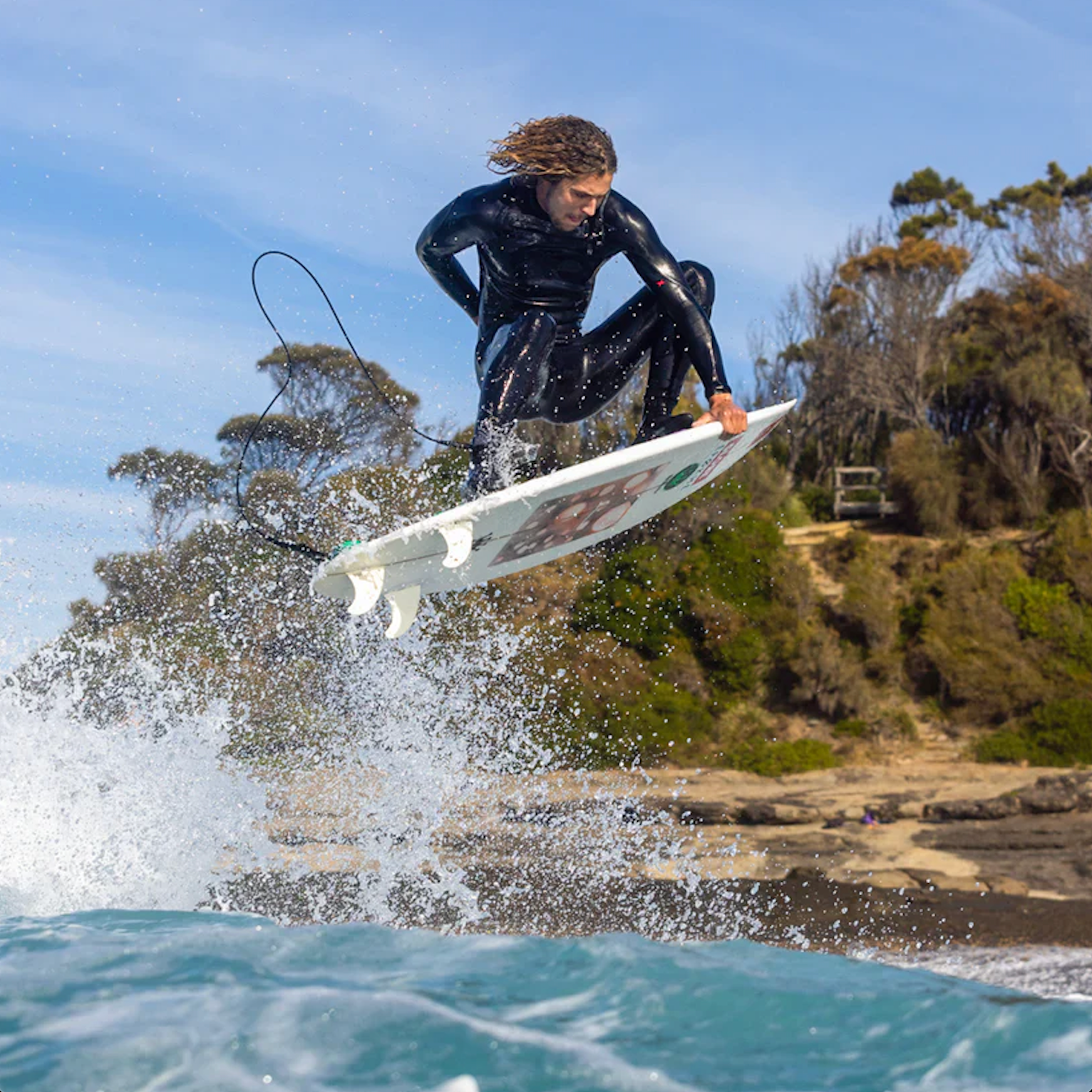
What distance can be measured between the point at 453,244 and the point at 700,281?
4.15 feet

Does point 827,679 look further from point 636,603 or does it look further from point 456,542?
point 456,542

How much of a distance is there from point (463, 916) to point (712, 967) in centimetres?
345

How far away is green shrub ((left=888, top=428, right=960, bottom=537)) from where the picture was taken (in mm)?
20109

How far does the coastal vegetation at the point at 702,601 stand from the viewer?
14438mm

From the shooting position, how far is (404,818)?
1160cm

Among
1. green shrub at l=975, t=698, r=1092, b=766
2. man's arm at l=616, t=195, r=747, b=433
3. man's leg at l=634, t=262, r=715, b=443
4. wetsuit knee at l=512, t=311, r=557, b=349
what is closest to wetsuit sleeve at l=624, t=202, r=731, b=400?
man's arm at l=616, t=195, r=747, b=433

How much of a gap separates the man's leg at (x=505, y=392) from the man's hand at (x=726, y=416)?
830mm

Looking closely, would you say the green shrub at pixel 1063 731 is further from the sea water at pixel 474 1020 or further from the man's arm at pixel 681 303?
the man's arm at pixel 681 303

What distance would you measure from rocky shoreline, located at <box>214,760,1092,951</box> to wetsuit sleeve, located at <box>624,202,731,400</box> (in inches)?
159

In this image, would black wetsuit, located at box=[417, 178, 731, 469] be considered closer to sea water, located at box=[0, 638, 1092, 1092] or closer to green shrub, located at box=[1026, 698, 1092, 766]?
sea water, located at box=[0, 638, 1092, 1092]

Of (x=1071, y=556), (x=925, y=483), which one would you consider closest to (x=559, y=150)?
(x=1071, y=556)

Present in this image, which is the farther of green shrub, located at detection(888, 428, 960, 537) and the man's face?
green shrub, located at detection(888, 428, 960, 537)

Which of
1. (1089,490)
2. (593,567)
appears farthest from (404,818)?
(1089,490)

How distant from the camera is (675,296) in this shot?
18.0 ft
